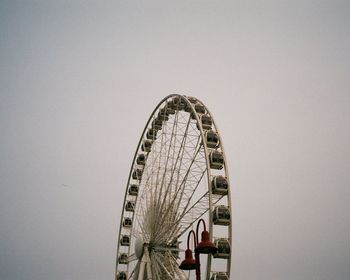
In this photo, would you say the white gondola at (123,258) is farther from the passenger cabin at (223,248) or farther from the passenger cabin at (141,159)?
the passenger cabin at (223,248)

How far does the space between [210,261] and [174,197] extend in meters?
4.04

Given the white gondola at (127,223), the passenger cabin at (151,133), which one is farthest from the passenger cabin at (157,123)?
the white gondola at (127,223)

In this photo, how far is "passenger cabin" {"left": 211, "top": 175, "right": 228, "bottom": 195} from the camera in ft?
44.9

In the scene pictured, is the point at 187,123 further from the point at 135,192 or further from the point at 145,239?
the point at 135,192

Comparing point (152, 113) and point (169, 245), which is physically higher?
point (152, 113)

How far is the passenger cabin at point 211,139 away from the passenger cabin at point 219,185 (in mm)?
1734

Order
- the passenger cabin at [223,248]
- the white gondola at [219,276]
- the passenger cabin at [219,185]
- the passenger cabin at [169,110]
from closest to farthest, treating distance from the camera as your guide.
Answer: the white gondola at [219,276] → the passenger cabin at [223,248] → the passenger cabin at [219,185] → the passenger cabin at [169,110]

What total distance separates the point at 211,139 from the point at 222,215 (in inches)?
143

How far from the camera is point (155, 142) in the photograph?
20531 mm

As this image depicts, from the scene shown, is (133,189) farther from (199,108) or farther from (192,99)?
(199,108)

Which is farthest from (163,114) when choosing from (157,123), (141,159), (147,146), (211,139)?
(211,139)

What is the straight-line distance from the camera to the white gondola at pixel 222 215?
12817 mm
